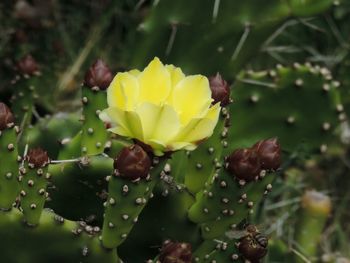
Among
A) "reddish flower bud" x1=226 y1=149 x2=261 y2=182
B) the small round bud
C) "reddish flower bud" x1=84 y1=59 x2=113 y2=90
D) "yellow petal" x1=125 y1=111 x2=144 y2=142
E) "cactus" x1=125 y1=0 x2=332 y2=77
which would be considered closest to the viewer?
"yellow petal" x1=125 y1=111 x2=144 y2=142

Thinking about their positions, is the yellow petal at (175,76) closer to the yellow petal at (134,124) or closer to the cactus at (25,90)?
the yellow petal at (134,124)

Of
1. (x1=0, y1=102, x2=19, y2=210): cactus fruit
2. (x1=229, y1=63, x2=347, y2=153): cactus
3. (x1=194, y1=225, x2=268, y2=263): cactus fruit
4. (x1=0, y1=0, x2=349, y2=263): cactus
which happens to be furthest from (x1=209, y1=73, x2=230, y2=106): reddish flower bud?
(x1=229, y1=63, x2=347, y2=153): cactus

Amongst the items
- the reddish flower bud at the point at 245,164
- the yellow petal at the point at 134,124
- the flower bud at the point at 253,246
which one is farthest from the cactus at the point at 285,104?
the yellow petal at the point at 134,124

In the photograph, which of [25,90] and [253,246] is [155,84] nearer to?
[253,246]

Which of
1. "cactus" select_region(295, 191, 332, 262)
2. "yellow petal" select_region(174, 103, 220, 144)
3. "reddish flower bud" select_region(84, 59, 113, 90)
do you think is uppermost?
"yellow petal" select_region(174, 103, 220, 144)

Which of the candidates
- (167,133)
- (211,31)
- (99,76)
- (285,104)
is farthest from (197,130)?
(211,31)

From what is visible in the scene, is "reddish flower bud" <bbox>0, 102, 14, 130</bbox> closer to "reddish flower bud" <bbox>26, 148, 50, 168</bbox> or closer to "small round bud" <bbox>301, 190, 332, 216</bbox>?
"reddish flower bud" <bbox>26, 148, 50, 168</bbox>
